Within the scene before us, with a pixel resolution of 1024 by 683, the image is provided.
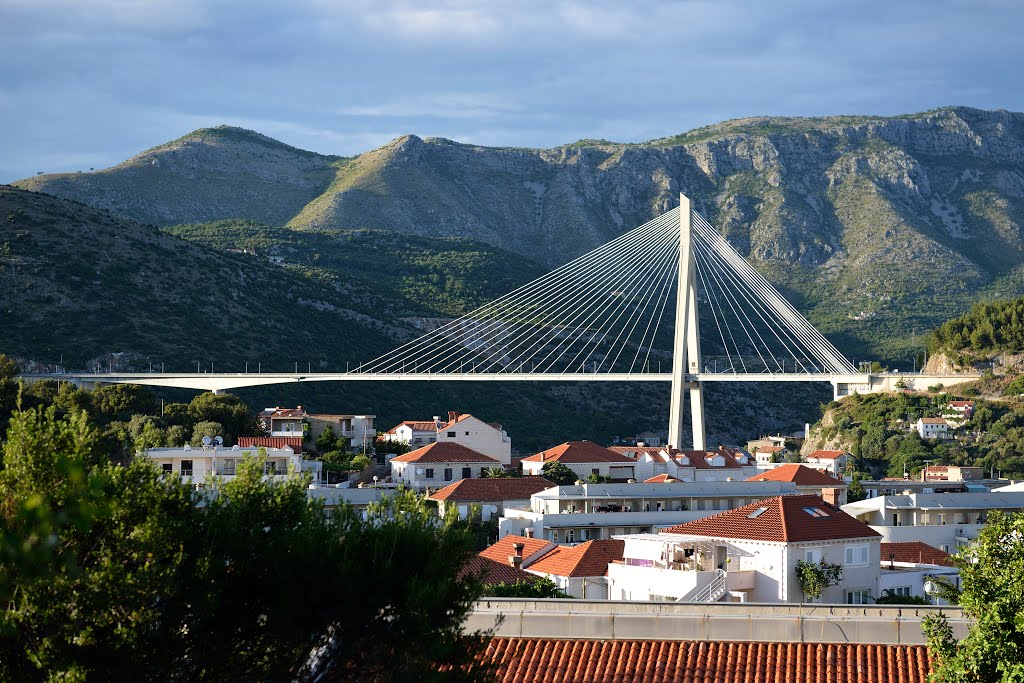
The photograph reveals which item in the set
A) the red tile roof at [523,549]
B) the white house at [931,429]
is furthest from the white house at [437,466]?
the white house at [931,429]

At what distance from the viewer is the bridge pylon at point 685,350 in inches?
2721

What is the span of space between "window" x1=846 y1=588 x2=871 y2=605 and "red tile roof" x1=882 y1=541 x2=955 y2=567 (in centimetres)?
458

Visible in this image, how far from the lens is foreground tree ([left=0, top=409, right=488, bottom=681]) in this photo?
11031 mm

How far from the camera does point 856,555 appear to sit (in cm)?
2388

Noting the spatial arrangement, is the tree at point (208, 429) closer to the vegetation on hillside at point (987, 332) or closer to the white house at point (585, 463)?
the white house at point (585, 463)

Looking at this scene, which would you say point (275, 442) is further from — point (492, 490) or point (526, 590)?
point (526, 590)

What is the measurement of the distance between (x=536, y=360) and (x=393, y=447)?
46522 millimetres

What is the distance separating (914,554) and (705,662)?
52.2 feet

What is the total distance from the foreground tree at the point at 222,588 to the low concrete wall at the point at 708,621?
2196 mm

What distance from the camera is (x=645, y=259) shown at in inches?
3324

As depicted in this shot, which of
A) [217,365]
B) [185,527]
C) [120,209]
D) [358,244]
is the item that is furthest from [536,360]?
[185,527]

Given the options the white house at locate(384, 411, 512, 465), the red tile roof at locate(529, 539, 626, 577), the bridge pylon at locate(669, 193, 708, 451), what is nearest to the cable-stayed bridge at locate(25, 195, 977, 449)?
the bridge pylon at locate(669, 193, 708, 451)

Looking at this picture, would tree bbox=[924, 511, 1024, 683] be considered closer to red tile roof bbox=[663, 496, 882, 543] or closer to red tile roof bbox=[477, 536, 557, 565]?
red tile roof bbox=[663, 496, 882, 543]

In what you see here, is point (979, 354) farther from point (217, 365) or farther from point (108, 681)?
point (108, 681)
